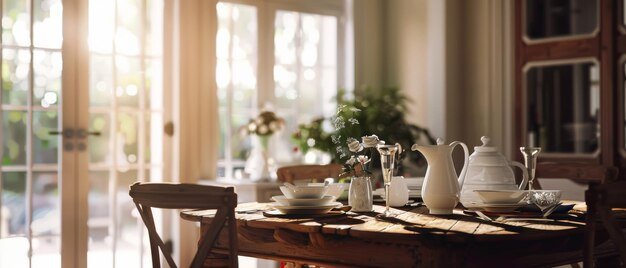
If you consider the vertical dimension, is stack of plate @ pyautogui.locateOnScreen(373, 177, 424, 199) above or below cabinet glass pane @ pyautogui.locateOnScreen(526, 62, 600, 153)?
below

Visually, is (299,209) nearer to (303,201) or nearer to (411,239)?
(303,201)

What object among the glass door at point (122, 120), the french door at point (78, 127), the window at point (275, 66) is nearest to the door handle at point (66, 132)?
the french door at point (78, 127)

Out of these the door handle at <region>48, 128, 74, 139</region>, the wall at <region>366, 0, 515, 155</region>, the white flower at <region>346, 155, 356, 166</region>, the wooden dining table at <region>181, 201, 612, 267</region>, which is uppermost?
the wall at <region>366, 0, 515, 155</region>

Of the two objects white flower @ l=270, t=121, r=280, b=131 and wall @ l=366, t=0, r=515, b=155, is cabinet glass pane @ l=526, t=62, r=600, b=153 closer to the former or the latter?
wall @ l=366, t=0, r=515, b=155

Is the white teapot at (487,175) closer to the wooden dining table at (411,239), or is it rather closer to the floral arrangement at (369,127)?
the wooden dining table at (411,239)

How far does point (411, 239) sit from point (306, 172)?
61.8 inches

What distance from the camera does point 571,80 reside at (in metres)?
4.80

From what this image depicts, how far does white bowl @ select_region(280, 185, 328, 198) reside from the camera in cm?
250

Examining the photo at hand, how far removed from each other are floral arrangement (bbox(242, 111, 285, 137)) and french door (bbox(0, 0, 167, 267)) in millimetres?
555

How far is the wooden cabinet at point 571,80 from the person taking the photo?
15.3ft

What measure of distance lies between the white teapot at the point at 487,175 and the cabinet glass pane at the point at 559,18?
2334 mm

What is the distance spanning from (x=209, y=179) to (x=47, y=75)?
1155mm

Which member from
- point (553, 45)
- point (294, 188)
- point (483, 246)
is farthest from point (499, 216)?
point (553, 45)

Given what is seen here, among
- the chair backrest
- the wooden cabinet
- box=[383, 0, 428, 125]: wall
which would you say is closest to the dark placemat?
the chair backrest
